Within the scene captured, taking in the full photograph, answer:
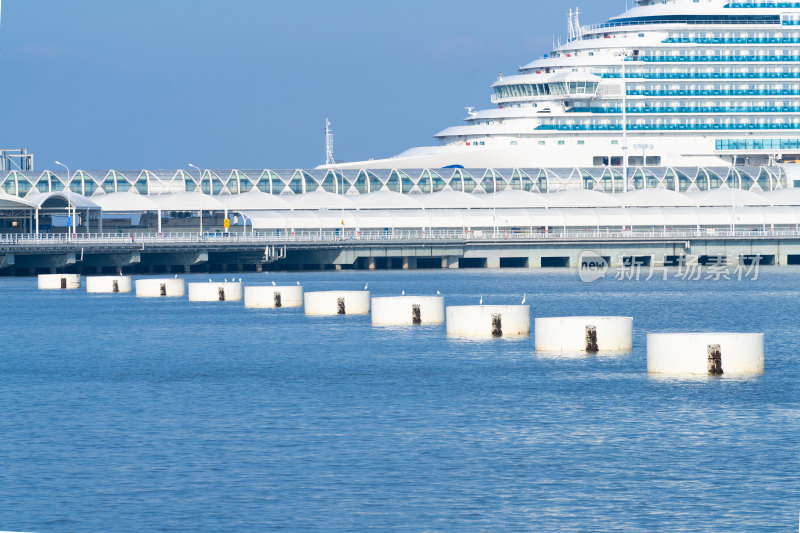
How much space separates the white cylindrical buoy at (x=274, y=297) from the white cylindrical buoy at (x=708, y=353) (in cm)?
3545

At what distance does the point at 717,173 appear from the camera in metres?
144

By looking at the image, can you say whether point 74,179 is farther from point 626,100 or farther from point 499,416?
point 499,416

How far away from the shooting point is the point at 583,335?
4800 cm

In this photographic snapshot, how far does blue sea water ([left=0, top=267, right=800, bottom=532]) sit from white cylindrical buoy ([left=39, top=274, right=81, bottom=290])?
126ft

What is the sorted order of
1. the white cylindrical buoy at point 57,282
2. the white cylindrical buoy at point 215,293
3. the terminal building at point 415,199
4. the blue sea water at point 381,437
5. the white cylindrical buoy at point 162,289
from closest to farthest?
the blue sea water at point 381,437 < the white cylindrical buoy at point 215,293 < the white cylindrical buoy at point 162,289 < the white cylindrical buoy at point 57,282 < the terminal building at point 415,199

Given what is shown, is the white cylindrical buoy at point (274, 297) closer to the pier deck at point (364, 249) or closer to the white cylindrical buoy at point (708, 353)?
the pier deck at point (364, 249)

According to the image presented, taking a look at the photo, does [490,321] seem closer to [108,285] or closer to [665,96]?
[108,285]

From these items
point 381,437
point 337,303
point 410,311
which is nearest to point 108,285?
point 337,303

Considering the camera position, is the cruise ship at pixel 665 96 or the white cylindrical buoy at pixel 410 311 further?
the cruise ship at pixel 665 96

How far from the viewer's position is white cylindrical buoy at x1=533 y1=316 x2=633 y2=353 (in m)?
48.0

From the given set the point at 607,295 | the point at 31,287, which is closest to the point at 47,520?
the point at 607,295

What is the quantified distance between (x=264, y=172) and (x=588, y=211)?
31.5m

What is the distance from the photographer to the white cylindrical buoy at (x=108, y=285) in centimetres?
9194

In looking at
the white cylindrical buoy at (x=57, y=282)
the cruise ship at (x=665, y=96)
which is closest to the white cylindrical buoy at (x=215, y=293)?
Result: the white cylindrical buoy at (x=57, y=282)
